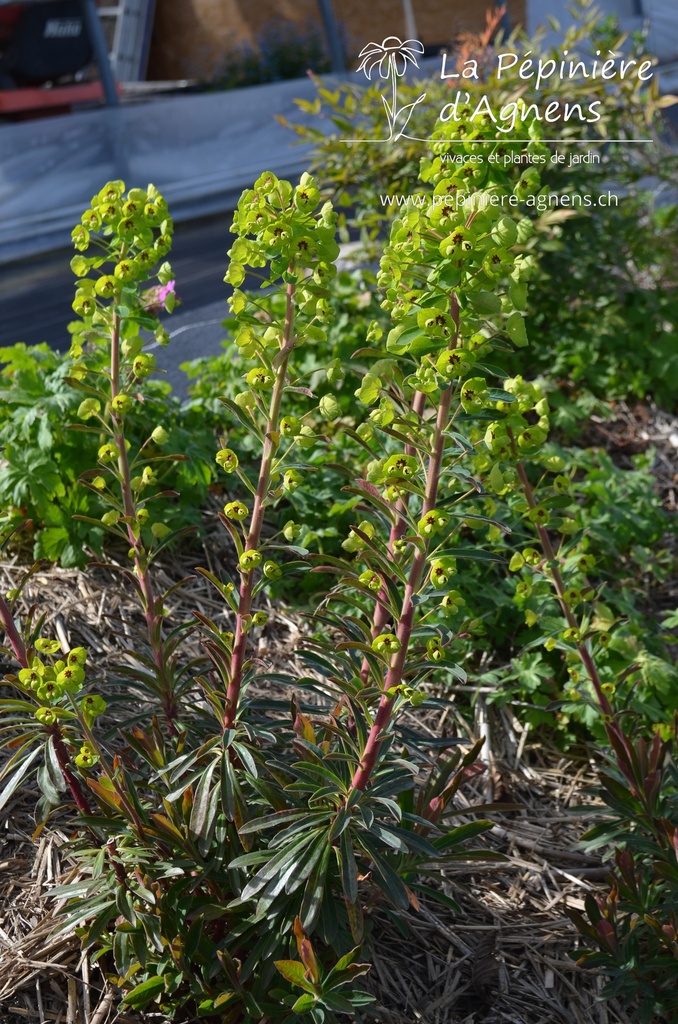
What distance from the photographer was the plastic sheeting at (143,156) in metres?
9.15

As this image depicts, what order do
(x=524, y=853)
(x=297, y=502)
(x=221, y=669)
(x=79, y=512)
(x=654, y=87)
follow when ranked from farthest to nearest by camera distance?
(x=654, y=87), (x=297, y=502), (x=79, y=512), (x=524, y=853), (x=221, y=669)

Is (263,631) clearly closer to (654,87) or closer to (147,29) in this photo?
(654,87)

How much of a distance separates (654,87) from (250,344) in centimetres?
321

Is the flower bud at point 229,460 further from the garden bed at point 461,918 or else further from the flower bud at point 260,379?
the garden bed at point 461,918

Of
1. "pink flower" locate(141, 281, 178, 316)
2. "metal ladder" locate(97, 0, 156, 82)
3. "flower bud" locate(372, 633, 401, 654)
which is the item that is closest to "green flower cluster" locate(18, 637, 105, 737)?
"flower bud" locate(372, 633, 401, 654)

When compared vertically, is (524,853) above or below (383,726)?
below

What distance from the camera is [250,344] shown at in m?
→ 1.60

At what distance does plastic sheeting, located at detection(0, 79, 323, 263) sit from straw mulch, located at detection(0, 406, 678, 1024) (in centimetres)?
679

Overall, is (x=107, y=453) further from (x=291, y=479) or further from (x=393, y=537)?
(x=393, y=537)

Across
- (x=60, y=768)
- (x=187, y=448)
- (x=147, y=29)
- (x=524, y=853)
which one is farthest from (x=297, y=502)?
(x=147, y=29)

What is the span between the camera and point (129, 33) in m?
13.9

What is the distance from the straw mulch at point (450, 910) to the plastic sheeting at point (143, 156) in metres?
6.79

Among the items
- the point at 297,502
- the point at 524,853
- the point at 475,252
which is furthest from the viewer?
the point at 297,502

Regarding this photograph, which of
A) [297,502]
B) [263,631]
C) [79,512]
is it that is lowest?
[263,631]
